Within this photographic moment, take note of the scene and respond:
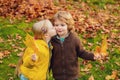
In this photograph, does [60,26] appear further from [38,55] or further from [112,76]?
[112,76]

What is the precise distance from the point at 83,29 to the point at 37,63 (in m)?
4.65

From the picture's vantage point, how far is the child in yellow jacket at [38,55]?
4445 millimetres

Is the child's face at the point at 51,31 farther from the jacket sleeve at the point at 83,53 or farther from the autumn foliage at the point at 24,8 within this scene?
the autumn foliage at the point at 24,8

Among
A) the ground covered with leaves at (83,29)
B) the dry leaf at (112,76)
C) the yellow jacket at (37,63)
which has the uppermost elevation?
the yellow jacket at (37,63)

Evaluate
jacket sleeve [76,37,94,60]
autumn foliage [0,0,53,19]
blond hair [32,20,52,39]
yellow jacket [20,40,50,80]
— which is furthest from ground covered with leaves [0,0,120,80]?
blond hair [32,20,52,39]

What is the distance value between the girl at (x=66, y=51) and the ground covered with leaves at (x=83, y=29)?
1.83 metres

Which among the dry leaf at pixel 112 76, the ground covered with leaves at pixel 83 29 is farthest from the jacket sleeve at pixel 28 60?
the dry leaf at pixel 112 76

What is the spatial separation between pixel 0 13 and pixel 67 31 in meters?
5.56

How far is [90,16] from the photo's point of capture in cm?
1050

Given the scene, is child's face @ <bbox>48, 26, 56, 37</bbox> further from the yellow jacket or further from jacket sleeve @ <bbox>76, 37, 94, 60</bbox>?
jacket sleeve @ <bbox>76, 37, 94, 60</bbox>

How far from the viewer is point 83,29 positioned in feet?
29.6

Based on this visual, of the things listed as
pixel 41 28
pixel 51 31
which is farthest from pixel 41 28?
pixel 51 31

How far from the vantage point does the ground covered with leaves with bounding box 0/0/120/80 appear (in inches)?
272

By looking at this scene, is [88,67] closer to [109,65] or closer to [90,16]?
[109,65]
